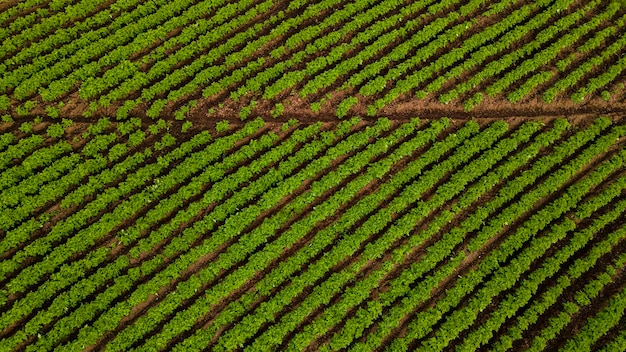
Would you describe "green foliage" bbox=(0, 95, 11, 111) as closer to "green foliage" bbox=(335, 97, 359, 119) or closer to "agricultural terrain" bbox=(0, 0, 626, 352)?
"agricultural terrain" bbox=(0, 0, 626, 352)

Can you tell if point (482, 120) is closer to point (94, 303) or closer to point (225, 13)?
point (225, 13)

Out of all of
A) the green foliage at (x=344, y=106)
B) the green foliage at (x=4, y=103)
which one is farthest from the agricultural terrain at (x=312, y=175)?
the green foliage at (x=344, y=106)

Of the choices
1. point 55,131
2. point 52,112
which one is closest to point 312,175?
point 55,131

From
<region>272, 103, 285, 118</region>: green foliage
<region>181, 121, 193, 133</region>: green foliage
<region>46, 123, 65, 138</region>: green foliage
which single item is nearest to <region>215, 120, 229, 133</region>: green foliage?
<region>181, 121, 193, 133</region>: green foliage

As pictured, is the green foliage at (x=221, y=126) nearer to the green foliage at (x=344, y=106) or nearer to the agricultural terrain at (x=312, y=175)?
the agricultural terrain at (x=312, y=175)

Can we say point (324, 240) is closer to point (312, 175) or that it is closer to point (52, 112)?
point (312, 175)

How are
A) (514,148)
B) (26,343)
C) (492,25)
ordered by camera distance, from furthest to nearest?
(492,25) → (514,148) → (26,343)

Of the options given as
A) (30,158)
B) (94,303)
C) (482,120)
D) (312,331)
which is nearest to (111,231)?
(94,303)

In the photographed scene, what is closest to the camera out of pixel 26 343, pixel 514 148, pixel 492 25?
pixel 26 343
